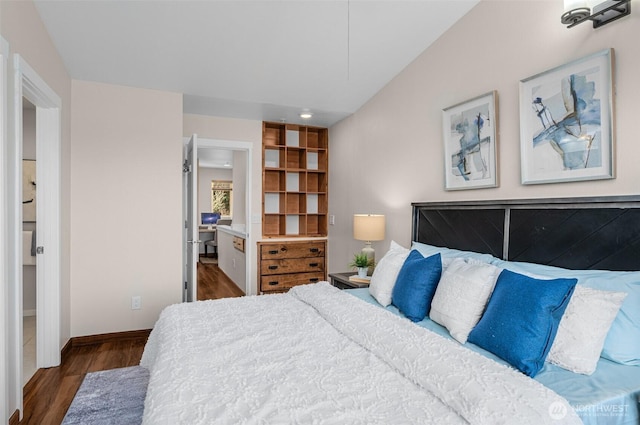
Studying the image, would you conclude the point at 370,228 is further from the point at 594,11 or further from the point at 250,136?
the point at 594,11

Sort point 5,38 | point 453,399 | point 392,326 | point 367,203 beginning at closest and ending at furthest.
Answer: point 453,399
point 392,326
point 5,38
point 367,203

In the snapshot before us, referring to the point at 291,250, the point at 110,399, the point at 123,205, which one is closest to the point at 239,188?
the point at 291,250

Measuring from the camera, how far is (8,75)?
203cm

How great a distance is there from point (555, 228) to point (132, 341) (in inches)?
140

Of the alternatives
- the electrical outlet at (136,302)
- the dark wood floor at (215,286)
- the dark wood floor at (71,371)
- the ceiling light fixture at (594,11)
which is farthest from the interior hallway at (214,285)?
the ceiling light fixture at (594,11)

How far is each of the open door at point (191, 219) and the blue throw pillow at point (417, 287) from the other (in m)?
2.09

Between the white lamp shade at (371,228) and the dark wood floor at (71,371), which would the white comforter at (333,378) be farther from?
the white lamp shade at (371,228)

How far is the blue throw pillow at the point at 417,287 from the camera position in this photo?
2180 millimetres

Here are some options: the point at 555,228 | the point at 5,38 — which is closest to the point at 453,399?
the point at 555,228

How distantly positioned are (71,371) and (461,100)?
143 inches

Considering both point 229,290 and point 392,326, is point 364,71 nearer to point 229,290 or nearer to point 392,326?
point 392,326

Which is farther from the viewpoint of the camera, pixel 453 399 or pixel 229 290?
pixel 229 290

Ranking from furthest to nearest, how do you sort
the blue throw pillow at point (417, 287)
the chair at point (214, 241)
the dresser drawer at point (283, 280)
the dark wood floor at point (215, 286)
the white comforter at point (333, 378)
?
the chair at point (214, 241) < the dark wood floor at point (215, 286) < the dresser drawer at point (283, 280) < the blue throw pillow at point (417, 287) < the white comforter at point (333, 378)

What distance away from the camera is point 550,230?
217 cm
